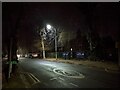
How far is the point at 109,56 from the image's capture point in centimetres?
1967

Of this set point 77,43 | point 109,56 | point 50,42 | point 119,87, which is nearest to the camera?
point 119,87

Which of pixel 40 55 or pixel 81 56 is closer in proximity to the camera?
pixel 81 56

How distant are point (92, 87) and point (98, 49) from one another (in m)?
13.7

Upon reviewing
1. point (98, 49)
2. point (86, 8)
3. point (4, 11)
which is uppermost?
point (86, 8)

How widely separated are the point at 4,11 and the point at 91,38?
1190 centimetres

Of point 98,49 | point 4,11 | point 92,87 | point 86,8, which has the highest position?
point 86,8

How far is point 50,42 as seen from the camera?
120 feet

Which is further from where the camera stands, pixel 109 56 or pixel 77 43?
pixel 77 43

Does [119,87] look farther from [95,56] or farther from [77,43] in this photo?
[77,43]

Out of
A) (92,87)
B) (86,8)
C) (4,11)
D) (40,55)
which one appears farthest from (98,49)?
(40,55)

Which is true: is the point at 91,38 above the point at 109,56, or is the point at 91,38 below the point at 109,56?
above

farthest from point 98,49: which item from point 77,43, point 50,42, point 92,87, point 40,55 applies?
point 40,55

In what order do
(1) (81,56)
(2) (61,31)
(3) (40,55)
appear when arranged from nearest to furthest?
(1) (81,56)
(2) (61,31)
(3) (40,55)

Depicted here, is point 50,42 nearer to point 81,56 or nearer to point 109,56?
point 81,56
